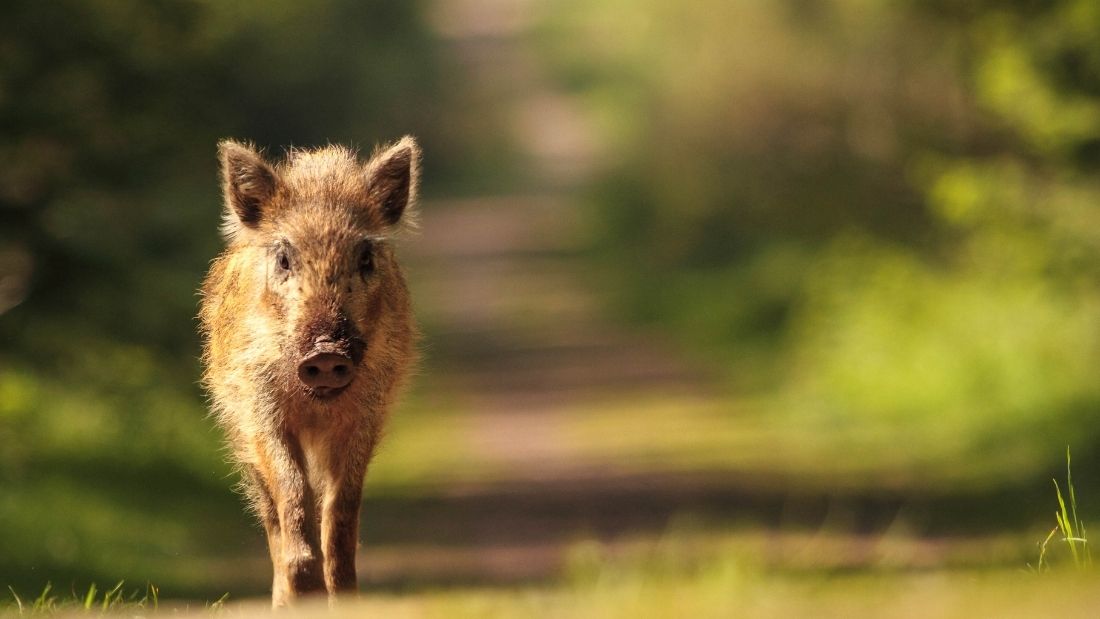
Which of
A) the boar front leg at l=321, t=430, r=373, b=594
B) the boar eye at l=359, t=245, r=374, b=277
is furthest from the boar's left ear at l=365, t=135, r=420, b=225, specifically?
the boar front leg at l=321, t=430, r=373, b=594

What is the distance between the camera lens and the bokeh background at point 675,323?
12266mm

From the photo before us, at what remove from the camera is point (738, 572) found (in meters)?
7.35

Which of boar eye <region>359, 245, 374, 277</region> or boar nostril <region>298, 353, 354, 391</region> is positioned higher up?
boar eye <region>359, 245, 374, 277</region>

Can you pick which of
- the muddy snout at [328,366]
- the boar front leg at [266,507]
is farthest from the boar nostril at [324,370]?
the boar front leg at [266,507]

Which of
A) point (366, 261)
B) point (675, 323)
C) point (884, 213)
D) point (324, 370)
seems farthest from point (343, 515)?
point (675, 323)

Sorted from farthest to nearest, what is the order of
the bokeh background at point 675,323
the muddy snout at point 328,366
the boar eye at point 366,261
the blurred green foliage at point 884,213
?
the blurred green foliage at point 884,213 < the bokeh background at point 675,323 < the boar eye at point 366,261 < the muddy snout at point 328,366

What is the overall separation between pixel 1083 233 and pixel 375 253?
846 centimetres

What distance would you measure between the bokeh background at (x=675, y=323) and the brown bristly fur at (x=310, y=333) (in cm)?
70

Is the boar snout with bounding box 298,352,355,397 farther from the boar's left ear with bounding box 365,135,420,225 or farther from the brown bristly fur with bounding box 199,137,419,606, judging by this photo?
the boar's left ear with bounding box 365,135,420,225

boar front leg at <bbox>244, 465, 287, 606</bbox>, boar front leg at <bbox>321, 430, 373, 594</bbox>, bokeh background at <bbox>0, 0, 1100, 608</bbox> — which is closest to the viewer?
boar front leg at <bbox>321, 430, 373, 594</bbox>

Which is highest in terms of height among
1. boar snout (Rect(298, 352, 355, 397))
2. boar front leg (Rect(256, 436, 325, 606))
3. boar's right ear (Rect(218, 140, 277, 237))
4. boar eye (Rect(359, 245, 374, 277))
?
boar's right ear (Rect(218, 140, 277, 237))

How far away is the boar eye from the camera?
7766mm

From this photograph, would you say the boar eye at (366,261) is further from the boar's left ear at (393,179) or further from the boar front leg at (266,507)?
the boar front leg at (266,507)

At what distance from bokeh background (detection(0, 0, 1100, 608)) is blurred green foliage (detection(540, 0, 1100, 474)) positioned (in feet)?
0.17
